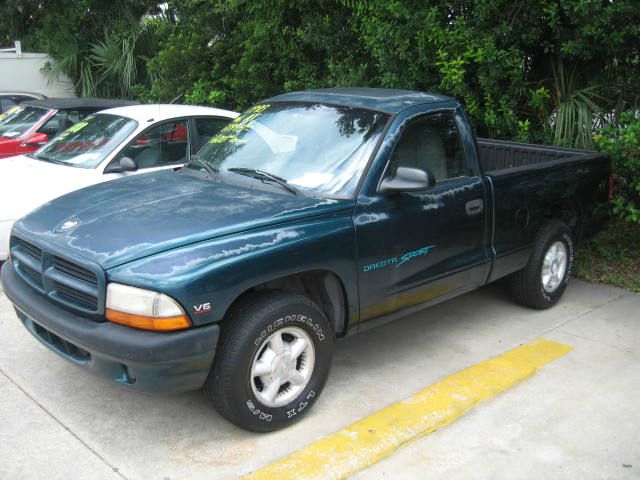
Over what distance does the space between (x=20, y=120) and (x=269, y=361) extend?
650 cm

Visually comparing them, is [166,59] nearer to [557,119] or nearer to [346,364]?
[557,119]

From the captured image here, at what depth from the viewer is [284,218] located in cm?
388

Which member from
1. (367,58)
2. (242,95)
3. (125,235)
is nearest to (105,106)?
(242,95)

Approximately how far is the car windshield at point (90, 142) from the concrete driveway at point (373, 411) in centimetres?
197

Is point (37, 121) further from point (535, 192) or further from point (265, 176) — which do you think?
point (535, 192)

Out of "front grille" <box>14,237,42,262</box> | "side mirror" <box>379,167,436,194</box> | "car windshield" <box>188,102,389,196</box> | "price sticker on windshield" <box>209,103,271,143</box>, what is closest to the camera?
"front grille" <box>14,237,42,262</box>

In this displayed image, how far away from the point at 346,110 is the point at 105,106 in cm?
533

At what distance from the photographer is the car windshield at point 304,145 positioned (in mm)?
4332

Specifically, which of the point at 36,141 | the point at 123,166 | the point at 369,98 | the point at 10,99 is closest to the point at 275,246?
the point at 369,98

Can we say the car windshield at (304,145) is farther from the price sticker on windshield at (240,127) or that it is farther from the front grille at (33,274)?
the front grille at (33,274)

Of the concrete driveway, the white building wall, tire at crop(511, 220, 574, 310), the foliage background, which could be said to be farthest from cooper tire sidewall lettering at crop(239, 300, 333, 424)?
the white building wall

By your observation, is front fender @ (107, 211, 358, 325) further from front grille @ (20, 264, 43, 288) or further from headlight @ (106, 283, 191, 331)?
front grille @ (20, 264, 43, 288)

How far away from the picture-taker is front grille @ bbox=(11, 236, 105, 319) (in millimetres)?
3531

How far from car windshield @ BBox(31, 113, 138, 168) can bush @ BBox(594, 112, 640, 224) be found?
→ 441 cm
